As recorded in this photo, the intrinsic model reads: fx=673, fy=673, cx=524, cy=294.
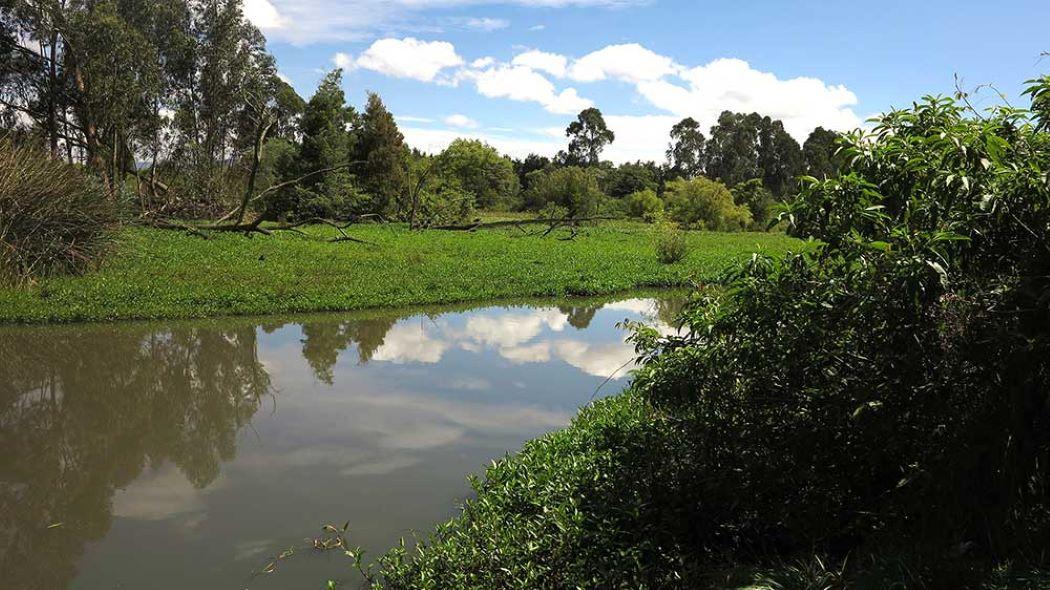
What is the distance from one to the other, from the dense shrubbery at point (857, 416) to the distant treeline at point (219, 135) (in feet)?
45.6

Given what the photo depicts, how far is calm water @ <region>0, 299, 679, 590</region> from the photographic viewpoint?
16.2 ft

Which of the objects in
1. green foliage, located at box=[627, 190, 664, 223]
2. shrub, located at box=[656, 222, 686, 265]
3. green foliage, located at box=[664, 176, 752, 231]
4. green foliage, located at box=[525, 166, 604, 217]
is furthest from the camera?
green foliage, located at box=[627, 190, 664, 223]

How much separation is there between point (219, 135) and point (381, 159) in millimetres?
9451

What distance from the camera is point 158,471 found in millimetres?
6355

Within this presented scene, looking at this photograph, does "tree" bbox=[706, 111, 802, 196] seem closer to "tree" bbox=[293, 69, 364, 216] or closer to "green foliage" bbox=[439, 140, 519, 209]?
"green foliage" bbox=[439, 140, 519, 209]

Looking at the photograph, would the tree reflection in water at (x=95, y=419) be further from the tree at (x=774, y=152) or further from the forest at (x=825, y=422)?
the tree at (x=774, y=152)

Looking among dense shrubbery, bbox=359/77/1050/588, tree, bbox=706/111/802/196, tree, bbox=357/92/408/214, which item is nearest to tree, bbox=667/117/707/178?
tree, bbox=706/111/802/196

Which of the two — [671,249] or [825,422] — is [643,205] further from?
[825,422]

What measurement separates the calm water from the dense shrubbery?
4.14ft

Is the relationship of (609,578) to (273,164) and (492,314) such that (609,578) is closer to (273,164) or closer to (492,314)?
(492,314)

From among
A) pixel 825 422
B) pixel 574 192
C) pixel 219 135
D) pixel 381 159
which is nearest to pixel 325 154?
pixel 381 159

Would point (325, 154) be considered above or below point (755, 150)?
below

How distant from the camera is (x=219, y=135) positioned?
3809 centimetres

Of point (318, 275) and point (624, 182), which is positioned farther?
point (624, 182)
